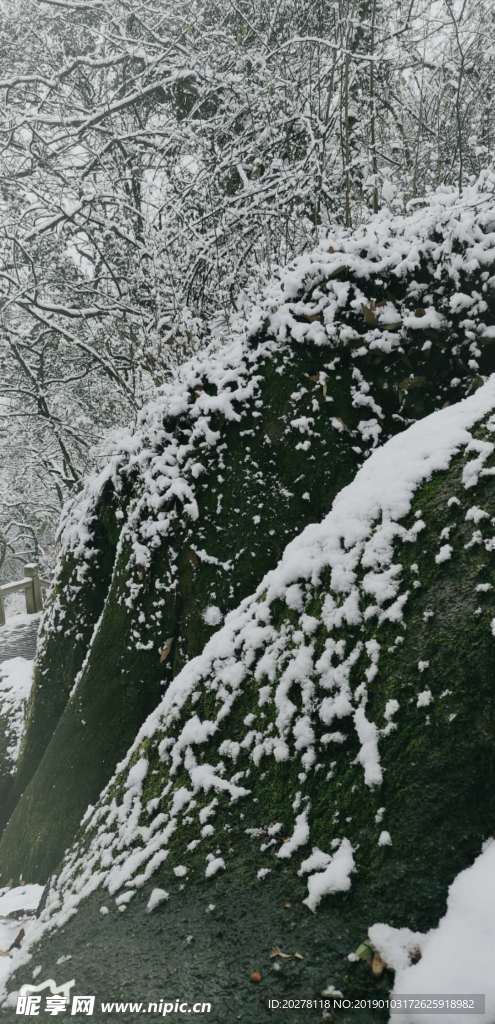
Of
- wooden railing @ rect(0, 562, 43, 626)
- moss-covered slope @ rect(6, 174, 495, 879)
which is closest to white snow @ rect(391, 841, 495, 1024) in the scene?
moss-covered slope @ rect(6, 174, 495, 879)

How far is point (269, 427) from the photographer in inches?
109

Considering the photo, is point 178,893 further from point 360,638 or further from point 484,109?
point 484,109

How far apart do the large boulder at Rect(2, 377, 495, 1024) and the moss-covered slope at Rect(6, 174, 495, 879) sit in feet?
2.12

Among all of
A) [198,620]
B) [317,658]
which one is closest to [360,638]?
[317,658]

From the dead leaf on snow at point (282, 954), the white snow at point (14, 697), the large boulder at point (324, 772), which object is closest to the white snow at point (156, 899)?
the large boulder at point (324, 772)

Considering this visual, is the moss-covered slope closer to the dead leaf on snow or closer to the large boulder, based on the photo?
the large boulder

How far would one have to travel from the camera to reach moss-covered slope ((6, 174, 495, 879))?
2617mm

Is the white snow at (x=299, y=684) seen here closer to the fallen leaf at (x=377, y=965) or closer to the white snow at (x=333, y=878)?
the white snow at (x=333, y=878)

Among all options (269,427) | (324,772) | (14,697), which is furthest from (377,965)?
(14,697)

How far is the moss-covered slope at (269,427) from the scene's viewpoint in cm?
262

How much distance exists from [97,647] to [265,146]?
4221 mm

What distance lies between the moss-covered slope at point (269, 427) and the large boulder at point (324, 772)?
2.12 feet

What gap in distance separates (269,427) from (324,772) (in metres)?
1.69

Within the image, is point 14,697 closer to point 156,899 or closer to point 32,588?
point 156,899
